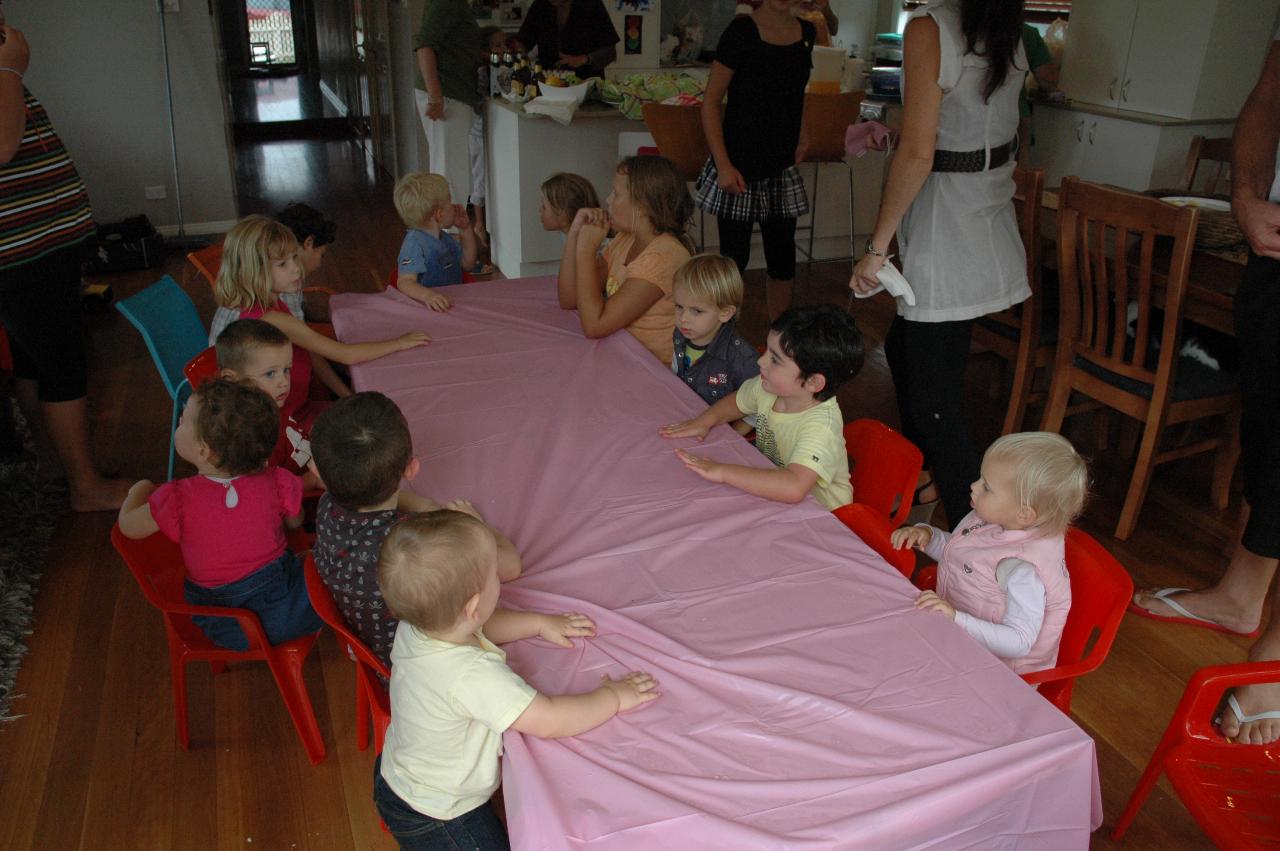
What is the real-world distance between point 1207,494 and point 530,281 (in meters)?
2.38

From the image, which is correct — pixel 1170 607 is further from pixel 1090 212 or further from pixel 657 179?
pixel 657 179

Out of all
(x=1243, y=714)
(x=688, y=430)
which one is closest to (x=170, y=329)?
(x=688, y=430)

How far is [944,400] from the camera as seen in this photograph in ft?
8.23

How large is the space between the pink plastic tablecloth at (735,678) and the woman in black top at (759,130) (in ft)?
6.66

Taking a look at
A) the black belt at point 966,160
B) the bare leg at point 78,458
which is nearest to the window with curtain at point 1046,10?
the black belt at point 966,160

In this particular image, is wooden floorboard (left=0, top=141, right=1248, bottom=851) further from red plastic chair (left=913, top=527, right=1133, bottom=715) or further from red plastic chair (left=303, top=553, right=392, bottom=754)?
red plastic chair (left=913, top=527, right=1133, bottom=715)

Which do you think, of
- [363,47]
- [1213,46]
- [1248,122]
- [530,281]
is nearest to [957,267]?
[1248,122]

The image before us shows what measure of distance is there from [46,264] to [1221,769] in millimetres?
2999

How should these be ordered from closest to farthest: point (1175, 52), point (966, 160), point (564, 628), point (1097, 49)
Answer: point (564, 628) → point (966, 160) → point (1175, 52) → point (1097, 49)

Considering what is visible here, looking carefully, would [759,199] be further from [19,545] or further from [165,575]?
[19,545]

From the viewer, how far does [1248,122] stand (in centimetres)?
226

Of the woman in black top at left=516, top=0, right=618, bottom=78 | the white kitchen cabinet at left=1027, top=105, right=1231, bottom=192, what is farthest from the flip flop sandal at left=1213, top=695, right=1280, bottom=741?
the woman in black top at left=516, top=0, right=618, bottom=78

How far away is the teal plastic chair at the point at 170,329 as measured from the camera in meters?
2.41

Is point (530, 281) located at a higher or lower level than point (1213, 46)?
lower
